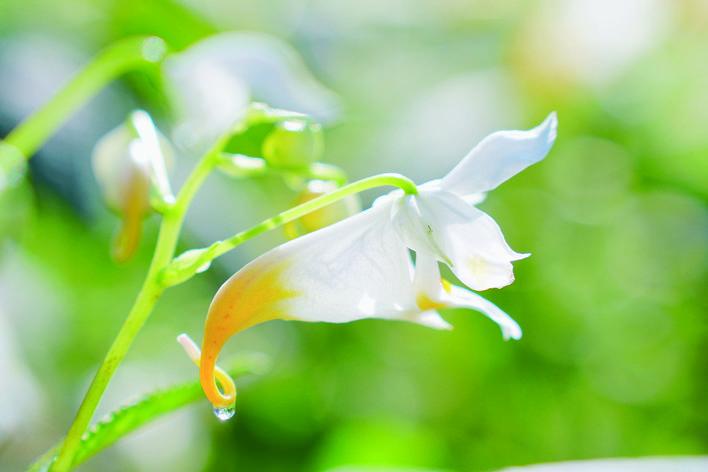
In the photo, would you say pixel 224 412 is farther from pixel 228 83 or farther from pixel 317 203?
pixel 228 83

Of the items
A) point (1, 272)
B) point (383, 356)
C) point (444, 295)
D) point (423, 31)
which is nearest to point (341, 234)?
point (444, 295)

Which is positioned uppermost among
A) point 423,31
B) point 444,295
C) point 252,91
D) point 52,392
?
point 423,31

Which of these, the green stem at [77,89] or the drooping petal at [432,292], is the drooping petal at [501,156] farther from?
the green stem at [77,89]

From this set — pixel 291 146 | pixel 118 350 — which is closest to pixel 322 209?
pixel 291 146

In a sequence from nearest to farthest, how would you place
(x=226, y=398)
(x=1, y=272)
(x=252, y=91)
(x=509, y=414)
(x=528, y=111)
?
(x=226, y=398) → (x=252, y=91) → (x=1, y=272) → (x=509, y=414) → (x=528, y=111)

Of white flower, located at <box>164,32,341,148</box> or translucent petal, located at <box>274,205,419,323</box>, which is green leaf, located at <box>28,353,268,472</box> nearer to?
translucent petal, located at <box>274,205,419,323</box>

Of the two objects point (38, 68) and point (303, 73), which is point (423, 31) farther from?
point (303, 73)

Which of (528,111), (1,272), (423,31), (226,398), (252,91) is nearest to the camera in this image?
(226,398)
